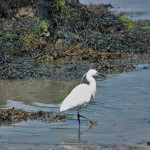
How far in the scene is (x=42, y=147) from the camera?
26.4 ft

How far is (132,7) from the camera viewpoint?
30.5 metres

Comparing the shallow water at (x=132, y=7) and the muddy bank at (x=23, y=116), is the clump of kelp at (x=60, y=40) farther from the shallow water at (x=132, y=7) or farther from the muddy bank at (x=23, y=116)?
the shallow water at (x=132, y=7)

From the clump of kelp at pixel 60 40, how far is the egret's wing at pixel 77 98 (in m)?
3.87

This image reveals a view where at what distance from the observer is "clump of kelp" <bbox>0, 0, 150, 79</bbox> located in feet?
48.6

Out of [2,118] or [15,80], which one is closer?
[2,118]

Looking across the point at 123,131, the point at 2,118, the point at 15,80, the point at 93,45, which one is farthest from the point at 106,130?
the point at 93,45

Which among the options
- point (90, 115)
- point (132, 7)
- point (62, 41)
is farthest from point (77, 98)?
point (132, 7)

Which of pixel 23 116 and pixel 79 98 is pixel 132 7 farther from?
pixel 23 116

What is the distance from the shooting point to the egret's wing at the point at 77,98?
9773 millimetres

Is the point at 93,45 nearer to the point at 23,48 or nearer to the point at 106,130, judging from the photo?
the point at 23,48

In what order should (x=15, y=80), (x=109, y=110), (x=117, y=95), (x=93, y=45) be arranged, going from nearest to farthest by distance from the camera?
(x=109, y=110) → (x=117, y=95) → (x=15, y=80) → (x=93, y=45)

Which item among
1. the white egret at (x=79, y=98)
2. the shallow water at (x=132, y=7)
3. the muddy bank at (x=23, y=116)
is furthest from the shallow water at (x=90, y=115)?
the shallow water at (x=132, y=7)

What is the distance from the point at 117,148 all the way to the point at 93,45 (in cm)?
919

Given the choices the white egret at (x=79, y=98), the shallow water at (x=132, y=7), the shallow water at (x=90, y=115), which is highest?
the shallow water at (x=132, y=7)
